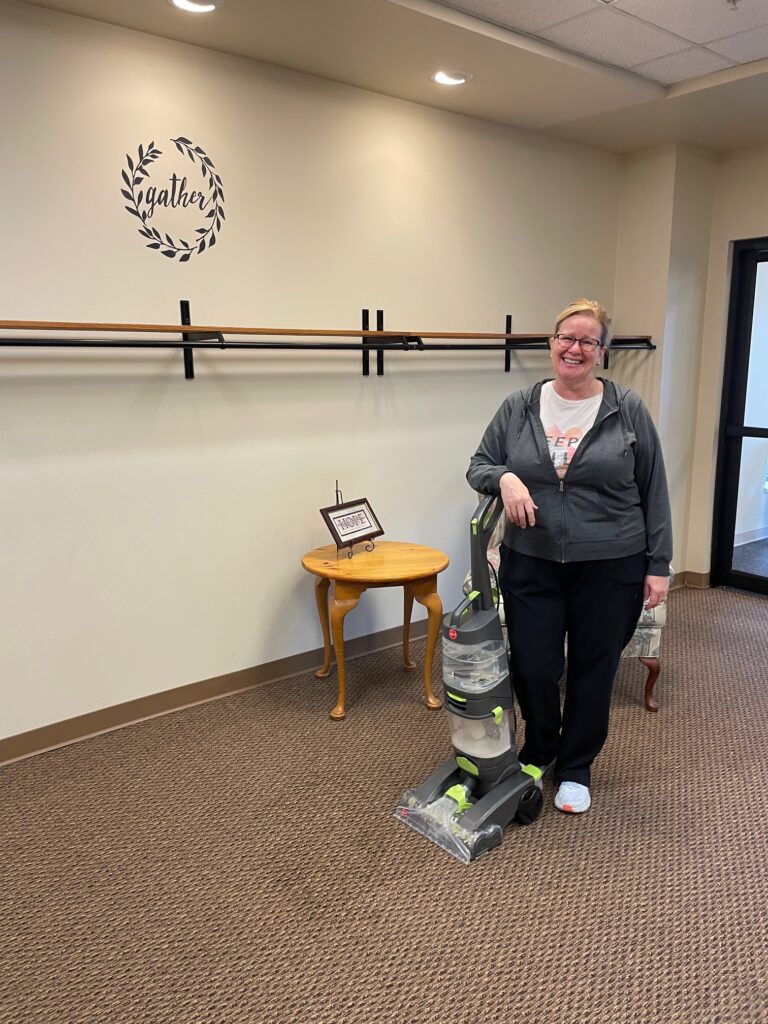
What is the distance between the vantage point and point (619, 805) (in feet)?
7.71

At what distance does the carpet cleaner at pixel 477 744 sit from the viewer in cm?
207

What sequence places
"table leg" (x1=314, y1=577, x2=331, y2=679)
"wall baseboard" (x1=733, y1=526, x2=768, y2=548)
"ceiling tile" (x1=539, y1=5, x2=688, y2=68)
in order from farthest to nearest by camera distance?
1. "wall baseboard" (x1=733, y1=526, x2=768, y2=548)
2. "table leg" (x1=314, y1=577, x2=331, y2=679)
3. "ceiling tile" (x1=539, y1=5, x2=688, y2=68)

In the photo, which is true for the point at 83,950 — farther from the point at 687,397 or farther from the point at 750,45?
the point at 687,397

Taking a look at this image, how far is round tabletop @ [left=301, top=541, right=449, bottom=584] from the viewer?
9.17ft

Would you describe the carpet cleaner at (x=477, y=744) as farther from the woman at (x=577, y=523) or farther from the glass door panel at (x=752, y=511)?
the glass door panel at (x=752, y=511)

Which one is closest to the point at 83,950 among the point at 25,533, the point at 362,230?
the point at 25,533

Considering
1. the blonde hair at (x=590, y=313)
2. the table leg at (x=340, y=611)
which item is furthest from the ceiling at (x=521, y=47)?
the table leg at (x=340, y=611)

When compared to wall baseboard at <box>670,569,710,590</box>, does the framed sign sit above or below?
above

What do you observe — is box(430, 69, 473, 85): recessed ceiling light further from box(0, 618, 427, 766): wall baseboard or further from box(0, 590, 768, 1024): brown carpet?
box(0, 590, 768, 1024): brown carpet

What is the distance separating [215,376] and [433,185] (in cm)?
140

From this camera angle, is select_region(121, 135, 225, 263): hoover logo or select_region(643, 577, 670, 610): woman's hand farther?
select_region(121, 135, 225, 263): hoover logo

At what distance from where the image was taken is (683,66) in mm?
2998

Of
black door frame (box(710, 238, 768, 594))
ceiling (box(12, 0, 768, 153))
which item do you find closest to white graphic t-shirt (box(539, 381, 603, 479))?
ceiling (box(12, 0, 768, 153))

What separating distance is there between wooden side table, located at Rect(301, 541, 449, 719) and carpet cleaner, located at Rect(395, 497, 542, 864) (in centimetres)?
68
